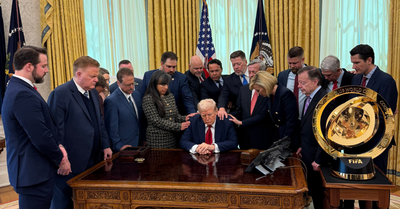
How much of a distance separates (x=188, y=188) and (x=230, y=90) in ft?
6.67

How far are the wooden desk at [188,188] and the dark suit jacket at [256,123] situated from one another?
3.22 feet

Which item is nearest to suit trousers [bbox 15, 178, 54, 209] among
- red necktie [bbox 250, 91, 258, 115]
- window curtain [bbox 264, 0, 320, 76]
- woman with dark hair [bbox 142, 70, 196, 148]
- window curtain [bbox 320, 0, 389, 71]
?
woman with dark hair [bbox 142, 70, 196, 148]

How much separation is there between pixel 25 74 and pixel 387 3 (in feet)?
17.3

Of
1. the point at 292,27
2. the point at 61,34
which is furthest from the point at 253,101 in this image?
the point at 61,34

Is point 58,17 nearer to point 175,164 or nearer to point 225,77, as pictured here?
point 225,77

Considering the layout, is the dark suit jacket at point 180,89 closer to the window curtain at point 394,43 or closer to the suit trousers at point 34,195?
the suit trousers at point 34,195

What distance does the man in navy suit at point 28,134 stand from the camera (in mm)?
2016

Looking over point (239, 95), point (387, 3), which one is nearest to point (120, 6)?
point (239, 95)

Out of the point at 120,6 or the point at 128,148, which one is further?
the point at 120,6

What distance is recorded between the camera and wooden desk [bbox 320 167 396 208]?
2002 mm

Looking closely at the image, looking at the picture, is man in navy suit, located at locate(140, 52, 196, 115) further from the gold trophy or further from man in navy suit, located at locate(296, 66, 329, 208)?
the gold trophy

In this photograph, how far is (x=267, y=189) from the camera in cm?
189

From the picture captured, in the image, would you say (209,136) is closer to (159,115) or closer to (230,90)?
(159,115)

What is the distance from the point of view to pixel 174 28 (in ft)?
19.1
